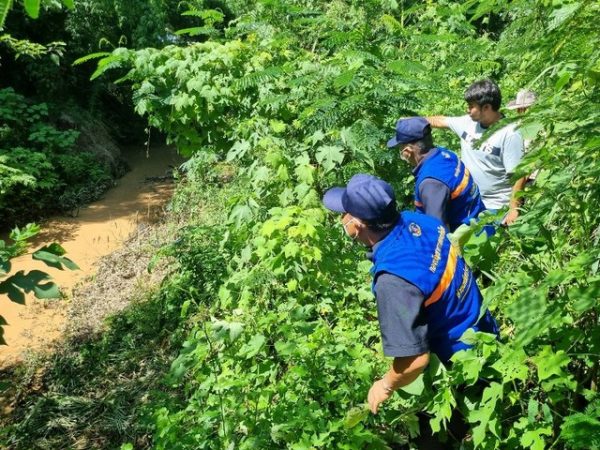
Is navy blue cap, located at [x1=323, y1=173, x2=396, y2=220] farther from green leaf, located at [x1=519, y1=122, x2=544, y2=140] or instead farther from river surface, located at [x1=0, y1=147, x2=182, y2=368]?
river surface, located at [x1=0, y1=147, x2=182, y2=368]

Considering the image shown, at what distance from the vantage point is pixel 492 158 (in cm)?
340

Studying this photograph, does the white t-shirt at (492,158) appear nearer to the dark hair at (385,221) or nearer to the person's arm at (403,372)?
the dark hair at (385,221)

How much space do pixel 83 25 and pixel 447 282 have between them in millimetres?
→ 11742

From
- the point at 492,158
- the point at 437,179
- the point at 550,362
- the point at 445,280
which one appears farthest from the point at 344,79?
the point at 550,362

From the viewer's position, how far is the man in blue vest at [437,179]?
2.95 meters

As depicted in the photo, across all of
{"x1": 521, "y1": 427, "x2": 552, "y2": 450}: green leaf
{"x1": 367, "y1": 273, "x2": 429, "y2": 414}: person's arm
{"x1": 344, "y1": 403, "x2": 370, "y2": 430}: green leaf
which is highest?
{"x1": 367, "y1": 273, "x2": 429, "y2": 414}: person's arm

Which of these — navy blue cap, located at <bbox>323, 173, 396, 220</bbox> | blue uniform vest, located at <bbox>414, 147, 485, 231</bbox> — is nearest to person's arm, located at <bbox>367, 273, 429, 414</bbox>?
navy blue cap, located at <bbox>323, 173, 396, 220</bbox>

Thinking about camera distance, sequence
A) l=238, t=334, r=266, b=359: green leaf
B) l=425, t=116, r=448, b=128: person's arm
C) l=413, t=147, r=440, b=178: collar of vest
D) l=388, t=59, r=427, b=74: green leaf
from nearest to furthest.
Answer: l=238, t=334, r=266, b=359: green leaf < l=413, t=147, r=440, b=178: collar of vest < l=388, t=59, r=427, b=74: green leaf < l=425, t=116, r=448, b=128: person's arm

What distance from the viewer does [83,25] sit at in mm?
11133

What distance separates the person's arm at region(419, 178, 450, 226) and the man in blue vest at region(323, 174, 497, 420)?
739 mm

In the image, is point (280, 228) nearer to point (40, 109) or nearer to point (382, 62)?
point (382, 62)

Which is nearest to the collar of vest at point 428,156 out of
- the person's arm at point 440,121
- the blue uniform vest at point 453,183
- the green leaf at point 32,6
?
the blue uniform vest at point 453,183

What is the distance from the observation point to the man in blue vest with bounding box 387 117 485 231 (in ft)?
9.68

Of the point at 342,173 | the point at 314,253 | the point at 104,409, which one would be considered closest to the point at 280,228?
the point at 314,253
